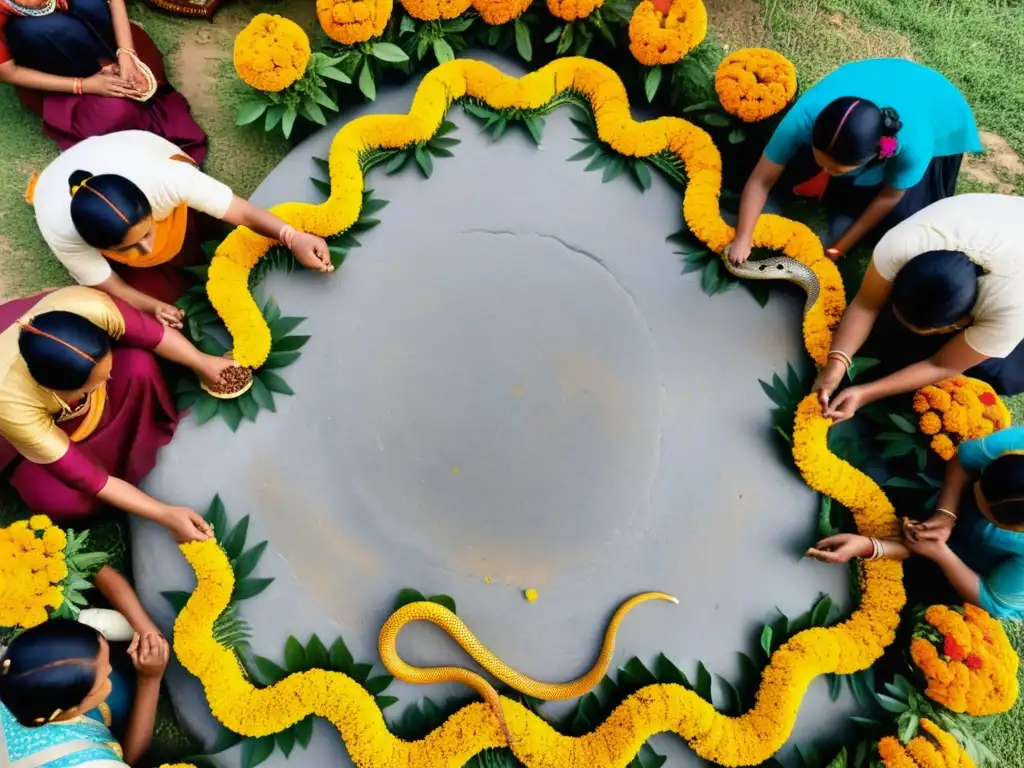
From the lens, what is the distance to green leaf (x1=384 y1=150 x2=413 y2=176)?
2.54 meters

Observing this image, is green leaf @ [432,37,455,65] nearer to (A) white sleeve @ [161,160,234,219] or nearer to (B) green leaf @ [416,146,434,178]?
(B) green leaf @ [416,146,434,178]

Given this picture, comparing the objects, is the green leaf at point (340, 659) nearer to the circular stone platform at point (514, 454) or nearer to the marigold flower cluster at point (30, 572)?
the circular stone platform at point (514, 454)

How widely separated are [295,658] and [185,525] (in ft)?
1.71

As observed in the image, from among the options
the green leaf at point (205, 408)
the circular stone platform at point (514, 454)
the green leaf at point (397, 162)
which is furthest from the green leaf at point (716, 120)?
the green leaf at point (205, 408)

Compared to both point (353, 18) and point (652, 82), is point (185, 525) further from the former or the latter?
point (652, 82)

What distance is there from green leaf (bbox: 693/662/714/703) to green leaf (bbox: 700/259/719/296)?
125cm

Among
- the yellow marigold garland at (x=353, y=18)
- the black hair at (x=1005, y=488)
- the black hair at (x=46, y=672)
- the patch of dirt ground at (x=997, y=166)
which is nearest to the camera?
the black hair at (x=46, y=672)

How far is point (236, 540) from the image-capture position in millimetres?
2152

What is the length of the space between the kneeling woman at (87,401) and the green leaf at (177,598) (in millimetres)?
164

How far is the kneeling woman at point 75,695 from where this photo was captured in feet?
5.36

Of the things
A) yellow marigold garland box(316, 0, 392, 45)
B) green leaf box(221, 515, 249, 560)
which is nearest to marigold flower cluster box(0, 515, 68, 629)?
green leaf box(221, 515, 249, 560)

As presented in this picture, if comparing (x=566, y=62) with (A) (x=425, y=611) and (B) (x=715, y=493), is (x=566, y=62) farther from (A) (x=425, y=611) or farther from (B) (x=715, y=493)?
(A) (x=425, y=611)

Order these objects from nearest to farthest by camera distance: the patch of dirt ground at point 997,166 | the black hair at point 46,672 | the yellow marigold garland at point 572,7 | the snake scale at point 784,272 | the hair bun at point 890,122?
1. the black hair at point 46,672
2. the hair bun at point 890,122
3. the snake scale at point 784,272
4. the yellow marigold garland at point 572,7
5. the patch of dirt ground at point 997,166

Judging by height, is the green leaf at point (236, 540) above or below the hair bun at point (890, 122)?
below
